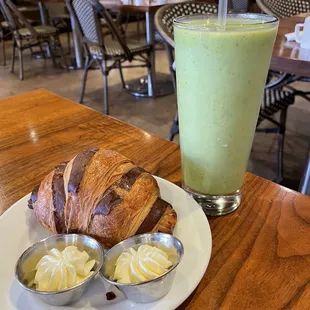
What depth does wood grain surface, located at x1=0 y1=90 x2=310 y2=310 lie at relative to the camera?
0.38 metres

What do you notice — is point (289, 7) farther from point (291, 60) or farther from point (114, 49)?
point (291, 60)

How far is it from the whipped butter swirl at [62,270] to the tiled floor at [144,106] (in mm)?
1414

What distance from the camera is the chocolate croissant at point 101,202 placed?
15.4 inches

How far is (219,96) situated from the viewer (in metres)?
0.44

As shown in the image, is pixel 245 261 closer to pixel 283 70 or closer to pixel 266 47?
pixel 266 47

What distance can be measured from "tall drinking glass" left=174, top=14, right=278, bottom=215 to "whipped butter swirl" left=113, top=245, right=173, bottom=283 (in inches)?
6.6

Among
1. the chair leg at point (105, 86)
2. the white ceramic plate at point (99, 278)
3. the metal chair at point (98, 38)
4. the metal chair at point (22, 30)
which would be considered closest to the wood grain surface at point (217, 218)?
the white ceramic plate at point (99, 278)

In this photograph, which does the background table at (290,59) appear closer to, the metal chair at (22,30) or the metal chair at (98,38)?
the metal chair at (98,38)

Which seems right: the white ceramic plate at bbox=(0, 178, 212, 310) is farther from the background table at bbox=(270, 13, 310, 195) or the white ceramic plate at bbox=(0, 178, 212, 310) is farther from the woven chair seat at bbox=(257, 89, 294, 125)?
the woven chair seat at bbox=(257, 89, 294, 125)

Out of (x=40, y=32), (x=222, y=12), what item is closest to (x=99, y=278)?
(x=222, y=12)

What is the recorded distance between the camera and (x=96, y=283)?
374 millimetres

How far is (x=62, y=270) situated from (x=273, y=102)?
1.21 metres

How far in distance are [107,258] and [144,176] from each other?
0.12 metres

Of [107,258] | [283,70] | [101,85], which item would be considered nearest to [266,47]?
[107,258]
